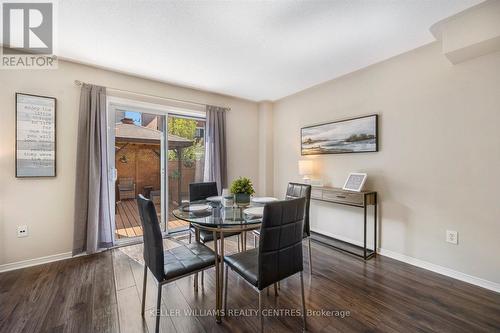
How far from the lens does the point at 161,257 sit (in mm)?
1507

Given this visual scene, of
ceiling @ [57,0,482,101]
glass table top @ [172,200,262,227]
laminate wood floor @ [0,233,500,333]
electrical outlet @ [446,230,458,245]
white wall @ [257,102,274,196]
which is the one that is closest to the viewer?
laminate wood floor @ [0,233,500,333]

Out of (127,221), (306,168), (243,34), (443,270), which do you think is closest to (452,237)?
(443,270)

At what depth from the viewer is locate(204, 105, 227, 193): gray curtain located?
12.8 ft

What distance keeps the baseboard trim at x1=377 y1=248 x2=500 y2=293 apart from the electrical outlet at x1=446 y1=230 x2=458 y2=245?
0.31 m

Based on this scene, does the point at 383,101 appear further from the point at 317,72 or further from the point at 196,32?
the point at 196,32

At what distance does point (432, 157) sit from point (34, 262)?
15.7 feet

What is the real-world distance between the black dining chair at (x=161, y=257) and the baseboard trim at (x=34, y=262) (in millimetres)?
1773

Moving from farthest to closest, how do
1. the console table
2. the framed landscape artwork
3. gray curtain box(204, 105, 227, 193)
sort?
gray curtain box(204, 105, 227, 193) < the framed landscape artwork < the console table

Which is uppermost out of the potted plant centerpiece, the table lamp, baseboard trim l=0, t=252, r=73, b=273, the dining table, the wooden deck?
the table lamp

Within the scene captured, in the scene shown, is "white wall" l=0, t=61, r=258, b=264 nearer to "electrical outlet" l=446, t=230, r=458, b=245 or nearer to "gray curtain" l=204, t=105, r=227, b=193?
"gray curtain" l=204, t=105, r=227, b=193

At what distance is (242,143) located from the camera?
4.43m

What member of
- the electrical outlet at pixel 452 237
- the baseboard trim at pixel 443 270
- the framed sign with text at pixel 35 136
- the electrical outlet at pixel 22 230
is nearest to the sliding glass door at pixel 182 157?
the framed sign with text at pixel 35 136

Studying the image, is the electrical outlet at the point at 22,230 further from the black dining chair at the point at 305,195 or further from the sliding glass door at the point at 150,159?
the black dining chair at the point at 305,195

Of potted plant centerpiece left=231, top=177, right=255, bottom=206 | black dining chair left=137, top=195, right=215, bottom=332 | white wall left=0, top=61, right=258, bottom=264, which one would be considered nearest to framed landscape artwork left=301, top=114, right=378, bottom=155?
potted plant centerpiece left=231, top=177, right=255, bottom=206
